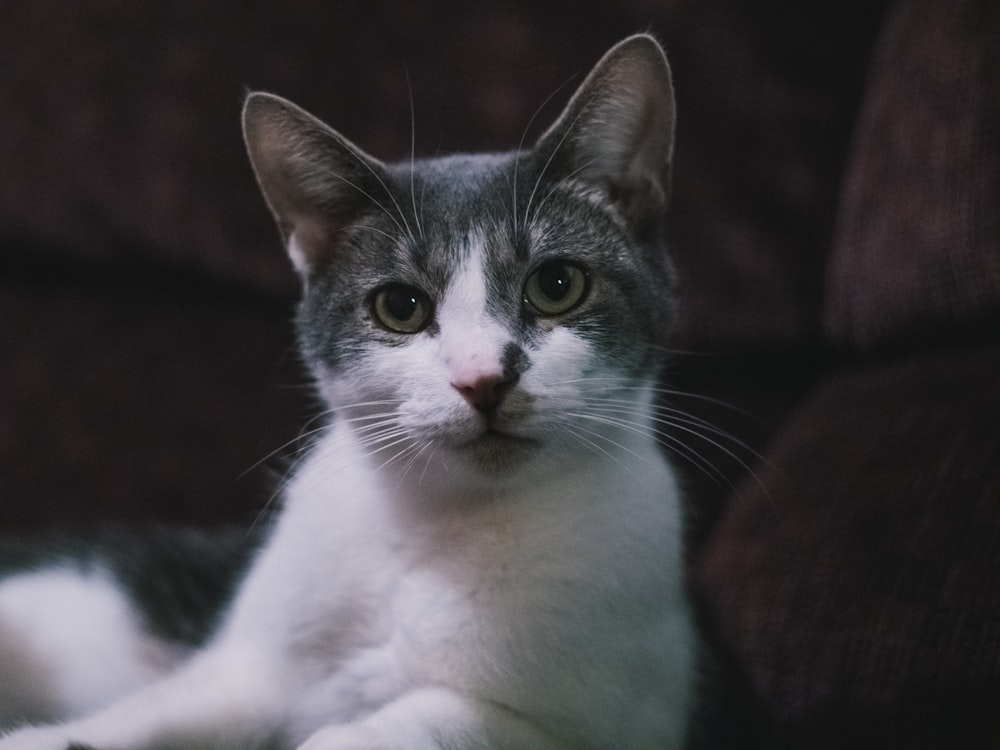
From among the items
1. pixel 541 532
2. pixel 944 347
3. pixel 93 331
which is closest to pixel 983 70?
pixel 944 347

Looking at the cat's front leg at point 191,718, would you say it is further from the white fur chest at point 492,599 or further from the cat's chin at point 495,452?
the cat's chin at point 495,452

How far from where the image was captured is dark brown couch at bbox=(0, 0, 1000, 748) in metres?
1.08

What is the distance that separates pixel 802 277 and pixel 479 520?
0.84m

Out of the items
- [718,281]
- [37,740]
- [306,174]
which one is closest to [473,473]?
[306,174]

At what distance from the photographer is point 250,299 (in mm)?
1901

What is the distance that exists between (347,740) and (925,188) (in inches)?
43.3

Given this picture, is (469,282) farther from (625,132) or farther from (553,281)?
(625,132)

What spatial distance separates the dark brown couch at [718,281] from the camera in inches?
42.5

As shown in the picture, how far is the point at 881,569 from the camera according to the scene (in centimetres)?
107

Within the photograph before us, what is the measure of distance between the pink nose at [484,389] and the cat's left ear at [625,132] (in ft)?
1.11

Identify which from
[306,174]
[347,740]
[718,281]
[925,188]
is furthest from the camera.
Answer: [718,281]

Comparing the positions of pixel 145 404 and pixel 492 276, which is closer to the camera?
pixel 492 276

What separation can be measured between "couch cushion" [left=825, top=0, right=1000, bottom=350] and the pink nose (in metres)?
0.74

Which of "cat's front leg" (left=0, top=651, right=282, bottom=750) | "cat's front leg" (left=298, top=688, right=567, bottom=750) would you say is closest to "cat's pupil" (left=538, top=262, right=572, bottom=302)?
"cat's front leg" (left=298, top=688, right=567, bottom=750)
